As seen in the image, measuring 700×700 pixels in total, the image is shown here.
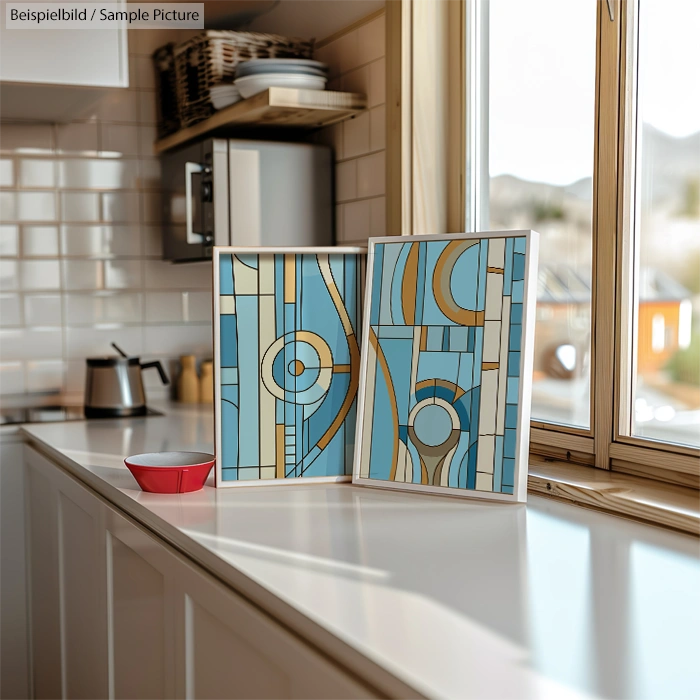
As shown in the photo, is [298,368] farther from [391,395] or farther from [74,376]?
[74,376]

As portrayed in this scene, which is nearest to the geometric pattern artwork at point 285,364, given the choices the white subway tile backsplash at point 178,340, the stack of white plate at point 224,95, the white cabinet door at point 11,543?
the stack of white plate at point 224,95

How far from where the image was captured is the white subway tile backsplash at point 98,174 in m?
2.70

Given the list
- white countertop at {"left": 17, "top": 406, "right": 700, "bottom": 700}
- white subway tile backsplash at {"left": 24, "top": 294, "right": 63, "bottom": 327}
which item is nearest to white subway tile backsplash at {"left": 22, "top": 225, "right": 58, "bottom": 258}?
white subway tile backsplash at {"left": 24, "top": 294, "right": 63, "bottom": 327}

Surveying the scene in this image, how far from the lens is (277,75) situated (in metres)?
2.06

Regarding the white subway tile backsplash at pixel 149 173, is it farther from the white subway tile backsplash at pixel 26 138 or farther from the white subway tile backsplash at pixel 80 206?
the white subway tile backsplash at pixel 26 138

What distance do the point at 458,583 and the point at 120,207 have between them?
2.08m

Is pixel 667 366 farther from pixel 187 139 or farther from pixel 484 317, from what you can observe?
pixel 187 139

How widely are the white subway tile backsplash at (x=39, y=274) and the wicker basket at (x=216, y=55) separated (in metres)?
0.67

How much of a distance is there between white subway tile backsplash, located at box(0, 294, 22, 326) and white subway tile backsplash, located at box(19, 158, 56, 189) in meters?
0.35

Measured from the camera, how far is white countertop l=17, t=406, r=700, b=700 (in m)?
0.79

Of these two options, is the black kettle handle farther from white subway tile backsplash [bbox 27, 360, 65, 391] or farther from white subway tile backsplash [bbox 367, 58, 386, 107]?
white subway tile backsplash [bbox 367, 58, 386, 107]

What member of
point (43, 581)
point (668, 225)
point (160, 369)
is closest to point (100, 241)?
point (160, 369)

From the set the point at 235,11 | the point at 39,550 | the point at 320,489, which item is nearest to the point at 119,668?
the point at 320,489

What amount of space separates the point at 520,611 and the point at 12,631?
186cm
